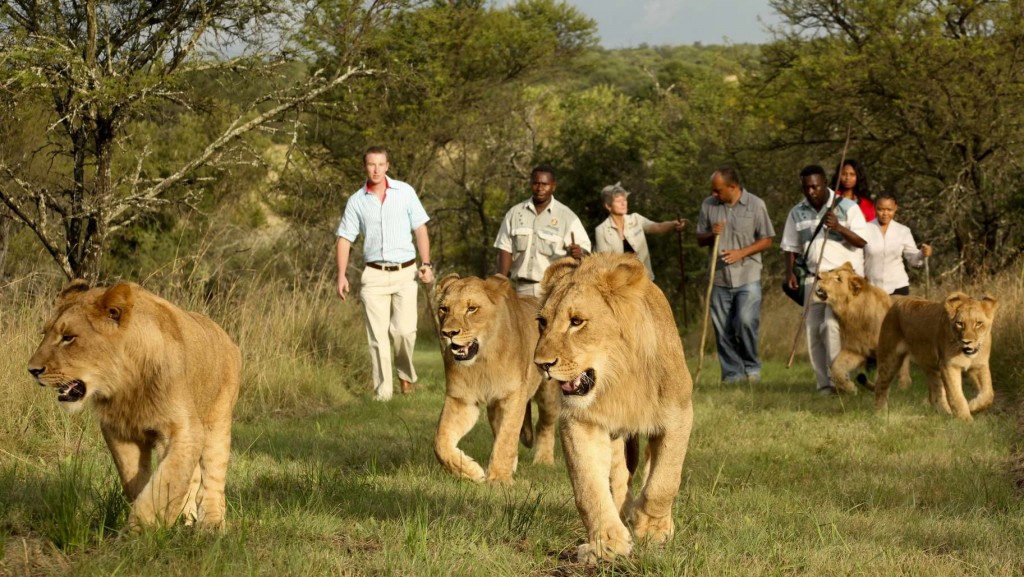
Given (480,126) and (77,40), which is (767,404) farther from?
(480,126)

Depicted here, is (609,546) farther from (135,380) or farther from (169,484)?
(135,380)

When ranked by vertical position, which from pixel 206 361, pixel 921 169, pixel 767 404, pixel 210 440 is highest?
pixel 921 169

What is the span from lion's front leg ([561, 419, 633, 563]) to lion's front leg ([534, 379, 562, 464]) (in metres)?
2.63

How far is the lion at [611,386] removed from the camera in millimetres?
4215

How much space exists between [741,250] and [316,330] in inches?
163

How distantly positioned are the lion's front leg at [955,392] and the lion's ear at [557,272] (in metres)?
4.29

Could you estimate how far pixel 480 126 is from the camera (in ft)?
79.0

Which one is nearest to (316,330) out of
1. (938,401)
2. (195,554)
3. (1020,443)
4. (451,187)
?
(938,401)

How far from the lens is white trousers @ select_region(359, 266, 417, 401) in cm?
1016

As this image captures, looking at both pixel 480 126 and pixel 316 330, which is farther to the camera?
pixel 480 126

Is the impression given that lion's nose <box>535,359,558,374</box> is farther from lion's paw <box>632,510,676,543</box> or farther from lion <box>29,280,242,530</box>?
lion <box>29,280,242,530</box>

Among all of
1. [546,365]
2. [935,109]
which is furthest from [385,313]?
[935,109]

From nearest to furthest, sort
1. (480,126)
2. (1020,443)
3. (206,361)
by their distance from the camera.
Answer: (206,361) < (1020,443) < (480,126)

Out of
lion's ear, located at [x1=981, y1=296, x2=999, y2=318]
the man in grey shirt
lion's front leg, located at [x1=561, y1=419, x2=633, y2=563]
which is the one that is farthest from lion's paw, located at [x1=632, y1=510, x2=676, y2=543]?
the man in grey shirt
